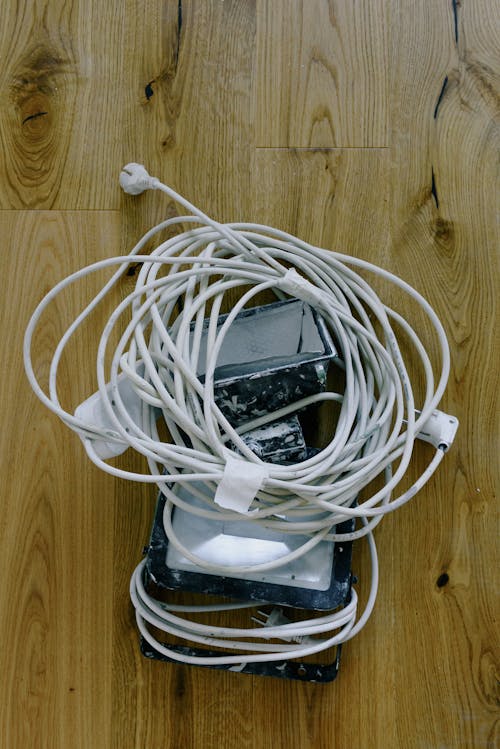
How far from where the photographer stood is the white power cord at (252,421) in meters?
0.70

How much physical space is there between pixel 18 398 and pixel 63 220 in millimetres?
224

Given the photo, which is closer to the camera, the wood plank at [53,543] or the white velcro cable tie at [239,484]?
the white velcro cable tie at [239,484]

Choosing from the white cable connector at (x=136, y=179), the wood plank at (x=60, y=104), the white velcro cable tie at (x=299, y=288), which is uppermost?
the wood plank at (x=60, y=104)

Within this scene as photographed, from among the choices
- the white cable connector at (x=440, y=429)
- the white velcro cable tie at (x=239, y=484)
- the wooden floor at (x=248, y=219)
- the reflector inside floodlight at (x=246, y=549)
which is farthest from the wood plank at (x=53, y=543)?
the white cable connector at (x=440, y=429)

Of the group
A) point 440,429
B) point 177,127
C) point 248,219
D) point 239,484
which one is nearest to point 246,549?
point 239,484

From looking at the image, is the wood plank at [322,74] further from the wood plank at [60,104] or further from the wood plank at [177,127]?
the wood plank at [60,104]

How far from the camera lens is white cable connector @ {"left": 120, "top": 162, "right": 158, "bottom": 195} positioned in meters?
0.83

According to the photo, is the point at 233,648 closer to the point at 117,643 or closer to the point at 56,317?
the point at 117,643

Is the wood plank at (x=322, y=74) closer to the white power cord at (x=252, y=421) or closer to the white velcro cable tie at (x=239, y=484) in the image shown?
the white power cord at (x=252, y=421)

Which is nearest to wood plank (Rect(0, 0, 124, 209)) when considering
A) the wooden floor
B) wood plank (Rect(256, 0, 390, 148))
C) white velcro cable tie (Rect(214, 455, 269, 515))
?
the wooden floor

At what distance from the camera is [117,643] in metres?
0.84

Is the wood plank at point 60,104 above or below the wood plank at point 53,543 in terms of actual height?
above

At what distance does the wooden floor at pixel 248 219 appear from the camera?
2.70 feet

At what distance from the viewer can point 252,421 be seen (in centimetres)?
75
